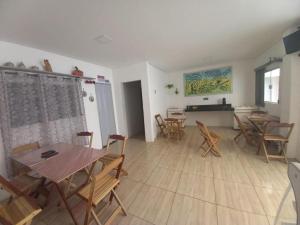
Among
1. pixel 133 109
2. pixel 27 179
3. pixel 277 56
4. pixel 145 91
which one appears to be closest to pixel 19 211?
pixel 27 179

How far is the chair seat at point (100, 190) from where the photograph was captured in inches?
55.2

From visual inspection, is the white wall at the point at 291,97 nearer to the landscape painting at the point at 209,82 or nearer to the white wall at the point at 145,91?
the landscape painting at the point at 209,82

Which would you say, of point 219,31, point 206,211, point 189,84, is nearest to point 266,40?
point 219,31

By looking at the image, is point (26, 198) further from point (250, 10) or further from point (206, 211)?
point (250, 10)

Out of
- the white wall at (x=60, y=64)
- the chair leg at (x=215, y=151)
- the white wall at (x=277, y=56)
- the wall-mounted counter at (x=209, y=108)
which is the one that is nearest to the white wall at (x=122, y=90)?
the white wall at (x=60, y=64)

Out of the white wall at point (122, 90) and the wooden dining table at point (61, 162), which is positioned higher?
the white wall at point (122, 90)

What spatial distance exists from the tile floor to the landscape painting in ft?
9.27

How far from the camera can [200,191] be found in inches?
→ 78.1

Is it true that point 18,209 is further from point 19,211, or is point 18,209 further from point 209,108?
point 209,108

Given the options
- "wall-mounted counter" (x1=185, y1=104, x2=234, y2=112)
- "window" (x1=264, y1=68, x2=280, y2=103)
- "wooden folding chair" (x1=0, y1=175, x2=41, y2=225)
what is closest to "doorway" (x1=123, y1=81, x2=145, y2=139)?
"wall-mounted counter" (x1=185, y1=104, x2=234, y2=112)

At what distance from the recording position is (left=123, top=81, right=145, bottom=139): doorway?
517 cm

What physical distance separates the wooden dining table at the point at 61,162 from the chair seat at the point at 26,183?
29 centimetres

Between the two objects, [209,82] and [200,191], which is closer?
[200,191]

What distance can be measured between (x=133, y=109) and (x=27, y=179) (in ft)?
13.1
